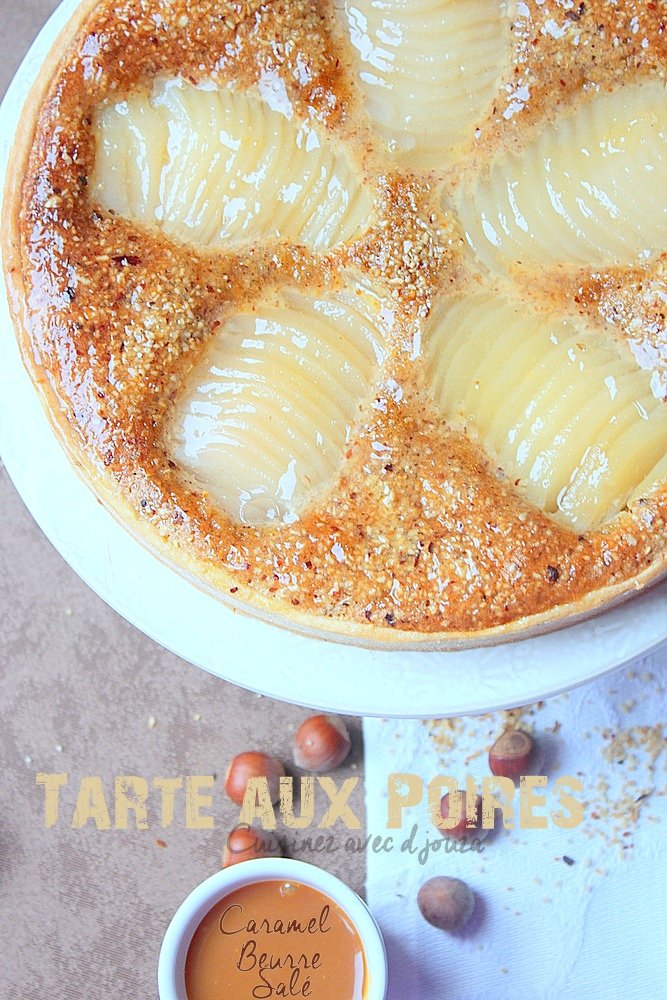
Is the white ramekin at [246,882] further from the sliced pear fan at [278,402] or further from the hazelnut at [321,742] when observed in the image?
the sliced pear fan at [278,402]

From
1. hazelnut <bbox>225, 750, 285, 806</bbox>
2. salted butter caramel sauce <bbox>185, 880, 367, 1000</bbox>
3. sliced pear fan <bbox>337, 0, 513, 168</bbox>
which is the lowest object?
salted butter caramel sauce <bbox>185, 880, 367, 1000</bbox>

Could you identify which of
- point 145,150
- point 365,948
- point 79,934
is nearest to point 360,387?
point 145,150

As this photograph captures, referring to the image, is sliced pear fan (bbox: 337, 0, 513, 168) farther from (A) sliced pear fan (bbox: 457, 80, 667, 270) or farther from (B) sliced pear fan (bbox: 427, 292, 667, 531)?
(B) sliced pear fan (bbox: 427, 292, 667, 531)

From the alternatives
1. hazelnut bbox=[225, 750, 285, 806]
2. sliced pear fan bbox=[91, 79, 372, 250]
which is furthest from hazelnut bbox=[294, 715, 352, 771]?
sliced pear fan bbox=[91, 79, 372, 250]

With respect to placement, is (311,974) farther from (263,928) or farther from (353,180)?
(353,180)

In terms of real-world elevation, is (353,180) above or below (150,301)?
above
